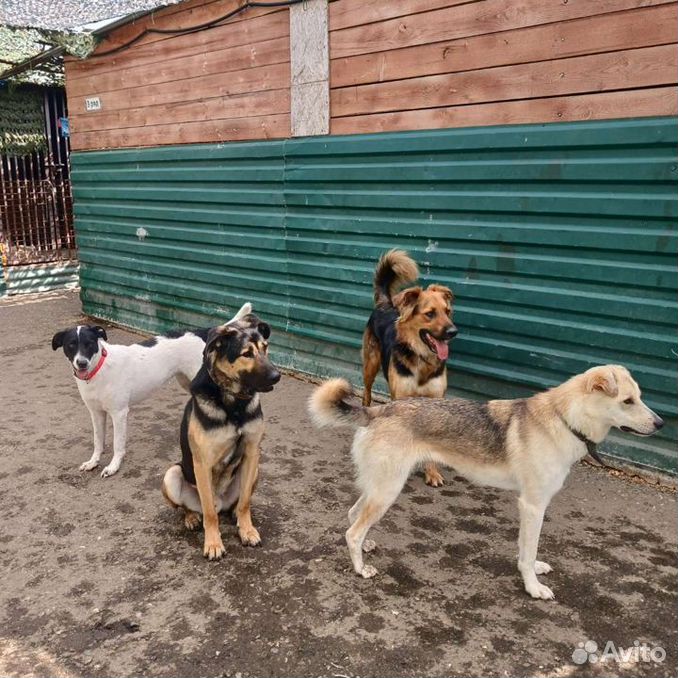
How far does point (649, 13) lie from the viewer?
3.85 m

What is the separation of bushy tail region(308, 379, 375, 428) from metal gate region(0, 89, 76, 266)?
34.0 feet

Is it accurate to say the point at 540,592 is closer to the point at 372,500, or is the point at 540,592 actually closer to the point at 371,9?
the point at 372,500

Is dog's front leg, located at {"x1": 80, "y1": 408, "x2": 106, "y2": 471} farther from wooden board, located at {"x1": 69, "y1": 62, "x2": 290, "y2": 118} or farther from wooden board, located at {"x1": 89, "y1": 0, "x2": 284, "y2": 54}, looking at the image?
wooden board, located at {"x1": 89, "y1": 0, "x2": 284, "y2": 54}

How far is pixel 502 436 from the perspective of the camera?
310 centimetres

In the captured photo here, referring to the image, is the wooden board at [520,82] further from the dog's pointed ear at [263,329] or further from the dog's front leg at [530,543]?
the dog's front leg at [530,543]

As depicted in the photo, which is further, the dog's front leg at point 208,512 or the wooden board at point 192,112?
the wooden board at point 192,112

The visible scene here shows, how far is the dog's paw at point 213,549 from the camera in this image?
3379 mm

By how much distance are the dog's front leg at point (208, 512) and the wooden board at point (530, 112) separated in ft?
11.0

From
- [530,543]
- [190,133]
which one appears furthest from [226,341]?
[190,133]

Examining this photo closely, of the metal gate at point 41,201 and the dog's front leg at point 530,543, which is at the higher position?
the metal gate at point 41,201

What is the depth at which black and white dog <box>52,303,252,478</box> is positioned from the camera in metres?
4.34

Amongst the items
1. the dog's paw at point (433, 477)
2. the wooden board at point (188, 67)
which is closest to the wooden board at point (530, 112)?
the wooden board at point (188, 67)

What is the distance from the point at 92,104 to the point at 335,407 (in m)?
7.47

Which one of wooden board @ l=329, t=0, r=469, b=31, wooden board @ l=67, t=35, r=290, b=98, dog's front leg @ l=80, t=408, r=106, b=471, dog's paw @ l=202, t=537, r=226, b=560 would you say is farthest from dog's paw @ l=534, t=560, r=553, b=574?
wooden board @ l=67, t=35, r=290, b=98
